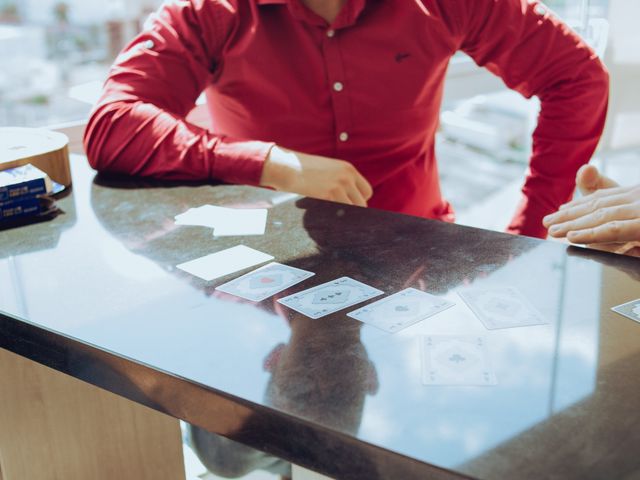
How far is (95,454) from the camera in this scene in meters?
1.17

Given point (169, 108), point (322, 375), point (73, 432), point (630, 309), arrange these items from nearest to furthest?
point (322, 375) → point (630, 309) → point (73, 432) → point (169, 108)

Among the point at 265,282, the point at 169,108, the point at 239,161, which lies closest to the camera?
the point at 265,282

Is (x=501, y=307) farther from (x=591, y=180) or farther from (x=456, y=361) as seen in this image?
(x=591, y=180)

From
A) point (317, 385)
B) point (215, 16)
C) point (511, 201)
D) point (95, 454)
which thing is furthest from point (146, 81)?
point (511, 201)

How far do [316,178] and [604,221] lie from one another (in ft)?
1.61

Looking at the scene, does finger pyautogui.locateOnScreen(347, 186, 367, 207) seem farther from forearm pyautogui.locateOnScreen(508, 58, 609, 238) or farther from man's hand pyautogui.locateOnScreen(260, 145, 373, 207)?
forearm pyautogui.locateOnScreen(508, 58, 609, 238)

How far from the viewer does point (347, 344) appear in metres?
0.75

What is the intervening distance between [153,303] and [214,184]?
1.70ft

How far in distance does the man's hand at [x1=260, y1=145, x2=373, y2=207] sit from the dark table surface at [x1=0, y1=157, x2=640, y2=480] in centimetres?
11

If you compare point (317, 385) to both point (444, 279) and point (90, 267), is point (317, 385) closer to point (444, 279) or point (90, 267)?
point (444, 279)

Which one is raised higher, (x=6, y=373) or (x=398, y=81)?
(x=398, y=81)

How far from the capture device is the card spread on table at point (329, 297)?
32.6 inches

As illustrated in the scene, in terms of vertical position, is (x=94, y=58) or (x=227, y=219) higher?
(x=94, y=58)

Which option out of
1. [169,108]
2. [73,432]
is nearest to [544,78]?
[169,108]
